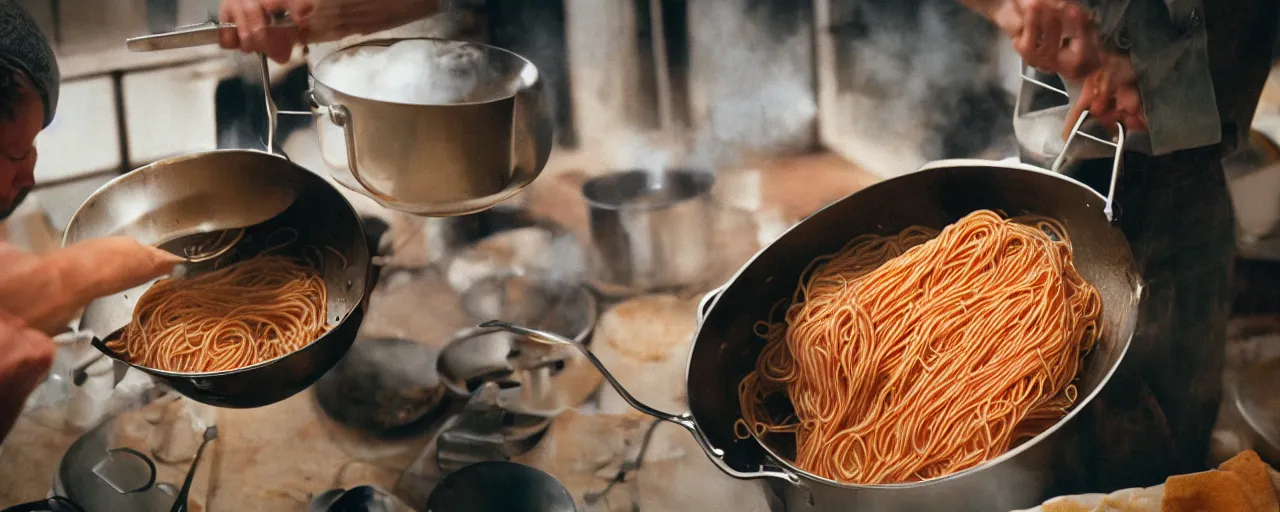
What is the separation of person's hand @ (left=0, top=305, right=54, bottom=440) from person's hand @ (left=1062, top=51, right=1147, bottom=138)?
1.67m

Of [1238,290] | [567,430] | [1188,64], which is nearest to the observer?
[1188,64]

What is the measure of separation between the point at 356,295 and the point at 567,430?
0.43 m

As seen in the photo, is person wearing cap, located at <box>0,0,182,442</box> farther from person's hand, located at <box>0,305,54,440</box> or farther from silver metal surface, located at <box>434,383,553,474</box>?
silver metal surface, located at <box>434,383,553,474</box>

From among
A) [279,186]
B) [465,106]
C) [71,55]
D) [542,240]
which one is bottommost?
[542,240]

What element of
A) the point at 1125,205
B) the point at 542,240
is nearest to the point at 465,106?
the point at 542,240

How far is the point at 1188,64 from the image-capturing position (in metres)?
1.50

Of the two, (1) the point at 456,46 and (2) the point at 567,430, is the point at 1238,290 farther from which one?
(1) the point at 456,46

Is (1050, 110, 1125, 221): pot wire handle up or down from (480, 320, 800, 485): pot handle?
up

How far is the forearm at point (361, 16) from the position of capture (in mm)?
1654

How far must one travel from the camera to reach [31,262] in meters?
1.55

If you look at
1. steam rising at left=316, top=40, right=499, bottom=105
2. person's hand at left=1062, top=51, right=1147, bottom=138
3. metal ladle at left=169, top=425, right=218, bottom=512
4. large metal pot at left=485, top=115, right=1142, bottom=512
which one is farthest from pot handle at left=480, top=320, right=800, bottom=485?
person's hand at left=1062, top=51, right=1147, bottom=138

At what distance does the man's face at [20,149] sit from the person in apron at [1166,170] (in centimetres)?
153

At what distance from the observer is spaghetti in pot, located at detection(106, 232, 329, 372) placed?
157cm

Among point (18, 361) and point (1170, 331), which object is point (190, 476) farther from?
point (1170, 331)
